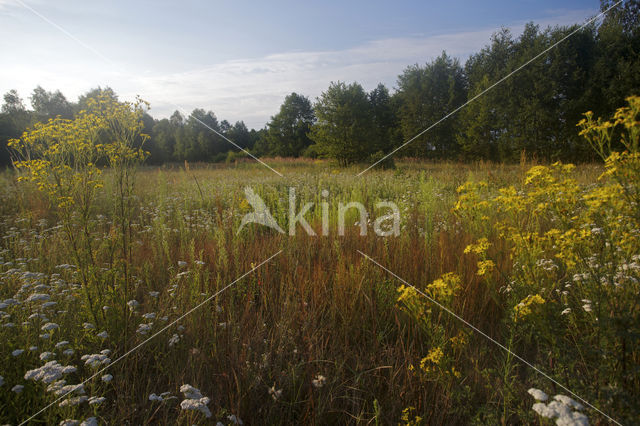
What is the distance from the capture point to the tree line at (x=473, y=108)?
1316 centimetres

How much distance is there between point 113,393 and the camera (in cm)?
185

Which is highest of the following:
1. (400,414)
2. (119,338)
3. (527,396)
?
(119,338)

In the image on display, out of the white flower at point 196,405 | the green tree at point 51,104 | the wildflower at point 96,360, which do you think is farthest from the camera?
the green tree at point 51,104

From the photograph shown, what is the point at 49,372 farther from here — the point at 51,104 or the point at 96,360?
the point at 51,104

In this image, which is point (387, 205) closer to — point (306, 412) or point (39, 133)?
point (306, 412)

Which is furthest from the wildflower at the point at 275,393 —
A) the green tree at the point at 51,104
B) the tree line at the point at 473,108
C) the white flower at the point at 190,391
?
the green tree at the point at 51,104

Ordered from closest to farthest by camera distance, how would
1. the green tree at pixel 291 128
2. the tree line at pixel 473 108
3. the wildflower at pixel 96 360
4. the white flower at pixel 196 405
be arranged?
1. the white flower at pixel 196 405
2. the wildflower at pixel 96 360
3. the tree line at pixel 473 108
4. the green tree at pixel 291 128

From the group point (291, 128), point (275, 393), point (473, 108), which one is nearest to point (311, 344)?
point (275, 393)

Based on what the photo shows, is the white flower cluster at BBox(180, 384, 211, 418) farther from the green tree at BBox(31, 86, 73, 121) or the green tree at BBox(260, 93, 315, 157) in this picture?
the green tree at BBox(31, 86, 73, 121)

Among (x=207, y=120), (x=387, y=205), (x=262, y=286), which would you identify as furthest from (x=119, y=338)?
(x=207, y=120)

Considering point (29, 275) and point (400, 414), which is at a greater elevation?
point (29, 275)

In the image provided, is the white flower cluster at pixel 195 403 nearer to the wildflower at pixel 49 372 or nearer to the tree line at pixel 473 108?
the wildflower at pixel 49 372

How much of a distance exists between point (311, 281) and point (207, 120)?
36097mm

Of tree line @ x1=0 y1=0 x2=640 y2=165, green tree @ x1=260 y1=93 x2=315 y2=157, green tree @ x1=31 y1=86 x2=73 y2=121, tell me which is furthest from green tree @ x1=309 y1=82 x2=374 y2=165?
green tree @ x1=31 y1=86 x2=73 y2=121
